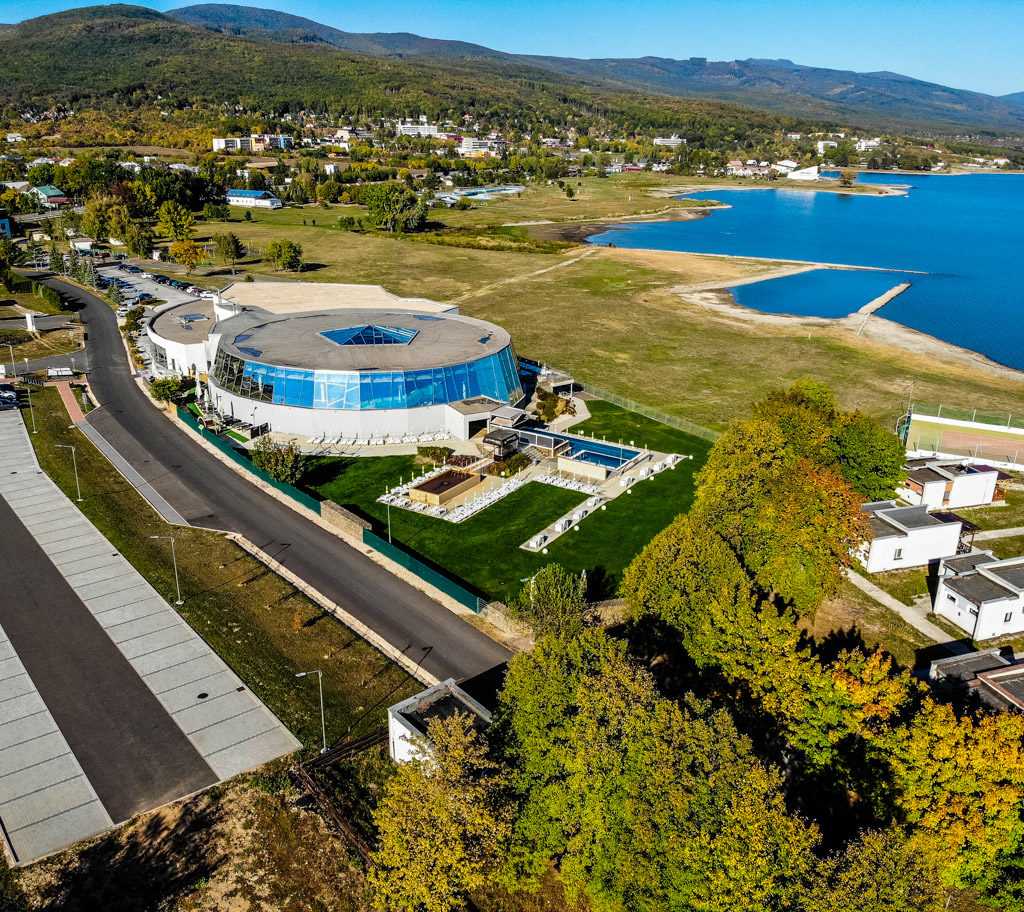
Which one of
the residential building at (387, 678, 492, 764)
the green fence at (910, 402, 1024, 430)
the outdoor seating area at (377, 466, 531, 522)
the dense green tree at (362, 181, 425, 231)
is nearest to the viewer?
the residential building at (387, 678, 492, 764)

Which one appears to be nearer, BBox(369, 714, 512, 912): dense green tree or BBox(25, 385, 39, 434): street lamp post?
BBox(369, 714, 512, 912): dense green tree

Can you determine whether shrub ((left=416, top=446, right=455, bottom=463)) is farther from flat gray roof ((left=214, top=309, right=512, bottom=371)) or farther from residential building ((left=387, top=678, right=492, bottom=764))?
residential building ((left=387, top=678, right=492, bottom=764))

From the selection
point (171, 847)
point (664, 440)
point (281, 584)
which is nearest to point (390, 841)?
point (171, 847)

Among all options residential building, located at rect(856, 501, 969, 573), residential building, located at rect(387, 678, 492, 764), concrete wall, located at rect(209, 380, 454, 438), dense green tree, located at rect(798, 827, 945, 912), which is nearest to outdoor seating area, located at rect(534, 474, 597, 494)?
concrete wall, located at rect(209, 380, 454, 438)

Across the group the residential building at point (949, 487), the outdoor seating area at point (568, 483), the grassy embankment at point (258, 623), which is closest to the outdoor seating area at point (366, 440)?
the outdoor seating area at point (568, 483)

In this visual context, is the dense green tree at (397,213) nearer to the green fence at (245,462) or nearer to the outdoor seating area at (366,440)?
the green fence at (245,462)

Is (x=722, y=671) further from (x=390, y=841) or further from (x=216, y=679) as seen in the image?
(x=216, y=679)

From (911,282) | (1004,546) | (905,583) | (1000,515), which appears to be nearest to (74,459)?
(905,583)
